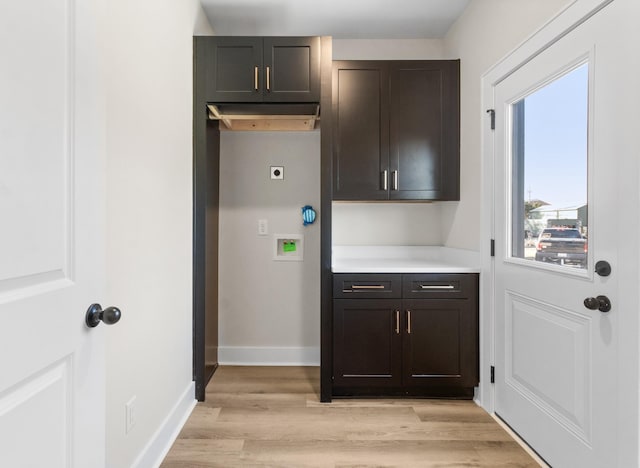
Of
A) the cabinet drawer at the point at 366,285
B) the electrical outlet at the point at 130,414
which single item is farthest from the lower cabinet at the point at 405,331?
the electrical outlet at the point at 130,414

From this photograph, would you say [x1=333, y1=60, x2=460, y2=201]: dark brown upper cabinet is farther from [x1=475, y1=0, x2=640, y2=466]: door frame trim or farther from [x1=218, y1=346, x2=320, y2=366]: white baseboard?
[x1=218, y1=346, x2=320, y2=366]: white baseboard

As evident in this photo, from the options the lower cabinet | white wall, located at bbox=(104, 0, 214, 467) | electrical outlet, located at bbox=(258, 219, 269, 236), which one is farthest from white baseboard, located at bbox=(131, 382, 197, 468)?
electrical outlet, located at bbox=(258, 219, 269, 236)

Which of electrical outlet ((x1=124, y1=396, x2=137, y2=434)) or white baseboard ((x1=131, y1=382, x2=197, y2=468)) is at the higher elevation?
electrical outlet ((x1=124, y1=396, x2=137, y2=434))

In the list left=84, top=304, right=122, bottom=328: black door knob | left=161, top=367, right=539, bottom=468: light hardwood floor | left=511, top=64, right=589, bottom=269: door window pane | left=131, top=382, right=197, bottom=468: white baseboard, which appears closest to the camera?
left=84, top=304, right=122, bottom=328: black door knob

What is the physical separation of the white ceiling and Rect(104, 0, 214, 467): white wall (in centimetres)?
39

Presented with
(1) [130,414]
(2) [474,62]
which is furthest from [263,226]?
(2) [474,62]

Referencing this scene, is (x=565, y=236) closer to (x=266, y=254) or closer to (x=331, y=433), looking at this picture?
(x=331, y=433)

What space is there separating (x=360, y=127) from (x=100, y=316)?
2.10 metres

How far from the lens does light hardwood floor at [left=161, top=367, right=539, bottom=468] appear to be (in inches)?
70.4

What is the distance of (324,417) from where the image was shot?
218 cm

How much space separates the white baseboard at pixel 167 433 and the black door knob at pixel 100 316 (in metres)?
1.00

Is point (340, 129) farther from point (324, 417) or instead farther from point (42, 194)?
point (42, 194)

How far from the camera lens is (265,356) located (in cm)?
301

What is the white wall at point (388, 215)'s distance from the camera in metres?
2.96
